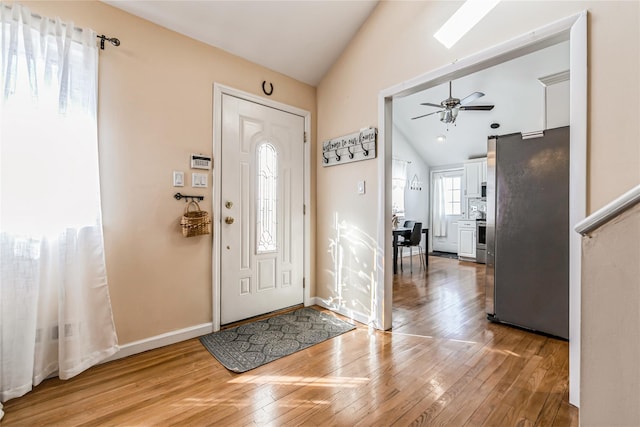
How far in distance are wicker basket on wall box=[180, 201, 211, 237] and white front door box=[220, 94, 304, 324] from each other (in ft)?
0.70

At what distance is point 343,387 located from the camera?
1.78 meters

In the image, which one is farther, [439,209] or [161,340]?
[439,209]

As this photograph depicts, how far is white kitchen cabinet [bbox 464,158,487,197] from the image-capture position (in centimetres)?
634

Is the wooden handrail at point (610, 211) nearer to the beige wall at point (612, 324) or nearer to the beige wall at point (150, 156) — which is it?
the beige wall at point (612, 324)

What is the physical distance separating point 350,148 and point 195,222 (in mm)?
1625

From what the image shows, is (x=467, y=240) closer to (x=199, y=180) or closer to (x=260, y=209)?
(x=260, y=209)

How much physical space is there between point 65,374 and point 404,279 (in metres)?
4.05

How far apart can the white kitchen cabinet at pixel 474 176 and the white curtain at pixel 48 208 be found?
22.2ft

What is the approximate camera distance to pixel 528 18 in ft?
5.80

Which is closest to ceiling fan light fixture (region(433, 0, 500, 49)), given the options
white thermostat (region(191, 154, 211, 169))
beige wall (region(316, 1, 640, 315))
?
beige wall (region(316, 1, 640, 315))

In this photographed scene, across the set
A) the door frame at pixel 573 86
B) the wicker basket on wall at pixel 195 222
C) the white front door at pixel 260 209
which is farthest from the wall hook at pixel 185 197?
the door frame at pixel 573 86

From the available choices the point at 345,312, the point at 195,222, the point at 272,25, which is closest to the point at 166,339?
the point at 195,222

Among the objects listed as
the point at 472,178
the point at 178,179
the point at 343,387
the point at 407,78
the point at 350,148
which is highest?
the point at 407,78

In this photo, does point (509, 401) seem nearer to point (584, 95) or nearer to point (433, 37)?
point (584, 95)
